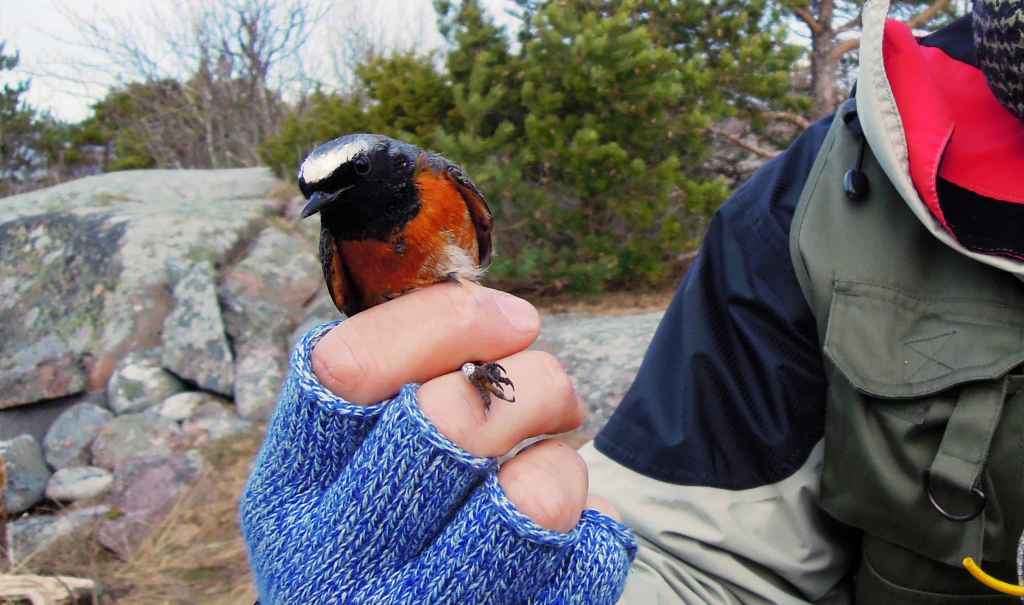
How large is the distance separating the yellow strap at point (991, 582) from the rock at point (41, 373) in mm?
4963

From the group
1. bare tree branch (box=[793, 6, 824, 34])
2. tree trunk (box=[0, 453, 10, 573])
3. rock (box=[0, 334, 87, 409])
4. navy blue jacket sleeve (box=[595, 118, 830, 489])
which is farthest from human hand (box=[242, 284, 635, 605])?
bare tree branch (box=[793, 6, 824, 34])

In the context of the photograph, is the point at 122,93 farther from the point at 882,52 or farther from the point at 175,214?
the point at 882,52

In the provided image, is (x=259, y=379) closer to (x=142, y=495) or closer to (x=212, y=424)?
(x=212, y=424)

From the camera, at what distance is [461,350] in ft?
3.92

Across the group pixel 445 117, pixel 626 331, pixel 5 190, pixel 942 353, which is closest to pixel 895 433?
pixel 942 353

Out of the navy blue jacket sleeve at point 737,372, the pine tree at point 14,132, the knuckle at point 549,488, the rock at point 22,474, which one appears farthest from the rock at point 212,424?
the pine tree at point 14,132

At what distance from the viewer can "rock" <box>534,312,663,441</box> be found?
423cm

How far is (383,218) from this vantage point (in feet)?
5.57

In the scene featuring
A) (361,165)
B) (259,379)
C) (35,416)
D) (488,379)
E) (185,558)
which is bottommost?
(185,558)

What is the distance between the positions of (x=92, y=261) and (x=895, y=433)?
5.51 meters

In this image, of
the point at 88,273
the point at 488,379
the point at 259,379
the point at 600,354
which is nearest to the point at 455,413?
the point at 488,379

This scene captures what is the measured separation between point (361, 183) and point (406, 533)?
0.84m

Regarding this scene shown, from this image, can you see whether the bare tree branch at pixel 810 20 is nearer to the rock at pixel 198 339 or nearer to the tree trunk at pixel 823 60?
the tree trunk at pixel 823 60

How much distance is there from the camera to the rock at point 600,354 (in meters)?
4.23
